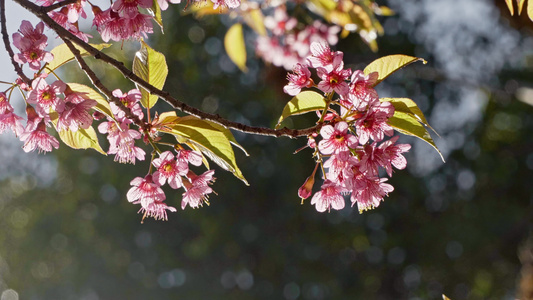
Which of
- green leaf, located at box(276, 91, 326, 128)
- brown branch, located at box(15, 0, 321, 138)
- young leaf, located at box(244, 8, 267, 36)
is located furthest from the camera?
young leaf, located at box(244, 8, 267, 36)

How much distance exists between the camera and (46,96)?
0.63 m

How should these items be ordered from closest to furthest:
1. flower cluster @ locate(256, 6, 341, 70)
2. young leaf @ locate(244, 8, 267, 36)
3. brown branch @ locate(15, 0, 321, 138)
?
brown branch @ locate(15, 0, 321, 138)
young leaf @ locate(244, 8, 267, 36)
flower cluster @ locate(256, 6, 341, 70)

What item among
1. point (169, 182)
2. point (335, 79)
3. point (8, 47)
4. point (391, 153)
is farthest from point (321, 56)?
point (8, 47)

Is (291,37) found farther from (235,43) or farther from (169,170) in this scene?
(169,170)

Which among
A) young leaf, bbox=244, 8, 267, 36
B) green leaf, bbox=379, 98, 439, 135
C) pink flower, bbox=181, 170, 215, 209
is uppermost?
green leaf, bbox=379, 98, 439, 135

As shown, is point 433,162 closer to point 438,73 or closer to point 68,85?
point 438,73

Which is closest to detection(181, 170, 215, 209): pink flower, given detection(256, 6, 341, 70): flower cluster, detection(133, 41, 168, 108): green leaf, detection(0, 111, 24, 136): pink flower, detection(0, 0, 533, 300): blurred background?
detection(133, 41, 168, 108): green leaf

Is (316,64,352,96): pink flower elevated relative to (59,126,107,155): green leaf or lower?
lower

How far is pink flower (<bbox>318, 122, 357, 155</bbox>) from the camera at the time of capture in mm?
609

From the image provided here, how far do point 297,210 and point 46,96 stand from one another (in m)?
8.33

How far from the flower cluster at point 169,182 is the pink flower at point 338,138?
0.17 m

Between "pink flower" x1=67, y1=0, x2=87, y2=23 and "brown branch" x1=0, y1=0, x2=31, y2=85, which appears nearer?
"brown branch" x1=0, y1=0, x2=31, y2=85

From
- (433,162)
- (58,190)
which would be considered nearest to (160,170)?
(433,162)

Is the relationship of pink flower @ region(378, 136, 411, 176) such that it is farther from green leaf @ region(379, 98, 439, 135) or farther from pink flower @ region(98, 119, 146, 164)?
pink flower @ region(98, 119, 146, 164)
